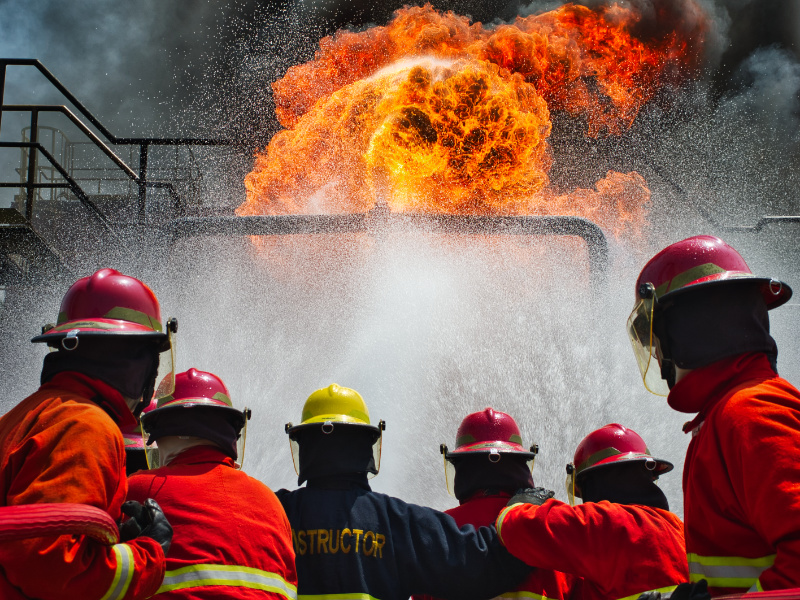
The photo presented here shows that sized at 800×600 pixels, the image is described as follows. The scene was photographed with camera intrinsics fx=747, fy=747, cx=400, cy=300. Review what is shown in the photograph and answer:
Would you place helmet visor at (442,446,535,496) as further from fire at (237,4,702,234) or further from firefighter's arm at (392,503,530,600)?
fire at (237,4,702,234)

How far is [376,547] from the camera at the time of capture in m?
2.88

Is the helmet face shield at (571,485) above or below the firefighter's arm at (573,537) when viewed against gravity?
above

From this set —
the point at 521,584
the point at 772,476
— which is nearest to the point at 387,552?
the point at 521,584

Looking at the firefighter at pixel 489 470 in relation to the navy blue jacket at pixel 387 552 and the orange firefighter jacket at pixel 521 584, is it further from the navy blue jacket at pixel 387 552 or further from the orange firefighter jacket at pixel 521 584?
the navy blue jacket at pixel 387 552

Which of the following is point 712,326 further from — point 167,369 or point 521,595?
point 167,369

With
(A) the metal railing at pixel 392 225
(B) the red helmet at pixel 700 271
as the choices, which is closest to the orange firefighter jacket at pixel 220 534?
(B) the red helmet at pixel 700 271

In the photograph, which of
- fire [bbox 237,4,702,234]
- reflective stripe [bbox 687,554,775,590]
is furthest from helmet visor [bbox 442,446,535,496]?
fire [bbox 237,4,702,234]

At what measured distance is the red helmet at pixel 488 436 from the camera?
3555mm

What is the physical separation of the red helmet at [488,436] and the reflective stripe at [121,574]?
6.34 feet

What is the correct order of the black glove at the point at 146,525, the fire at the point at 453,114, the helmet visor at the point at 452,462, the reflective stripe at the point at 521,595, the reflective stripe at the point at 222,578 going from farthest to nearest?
the fire at the point at 453,114
the helmet visor at the point at 452,462
the reflective stripe at the point at 521,595
the reflective stripe at the point at 222,578
the black glove at the point at 146,525

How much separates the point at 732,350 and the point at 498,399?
4.96 m

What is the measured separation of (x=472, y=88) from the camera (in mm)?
10195

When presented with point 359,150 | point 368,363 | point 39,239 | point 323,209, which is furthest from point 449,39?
point 39,239

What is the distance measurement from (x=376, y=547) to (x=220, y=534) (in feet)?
2.47
